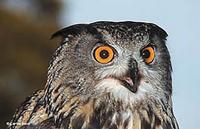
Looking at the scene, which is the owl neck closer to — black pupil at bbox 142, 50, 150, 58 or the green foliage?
black pupil at bbox 142, 50, 150, 58

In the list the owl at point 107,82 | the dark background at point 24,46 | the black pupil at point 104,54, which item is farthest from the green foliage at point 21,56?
the black pupil at point 104,54

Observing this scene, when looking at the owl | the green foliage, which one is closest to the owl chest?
the owl

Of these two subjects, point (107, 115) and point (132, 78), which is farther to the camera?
point (107, 115)

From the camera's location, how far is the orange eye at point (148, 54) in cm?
479

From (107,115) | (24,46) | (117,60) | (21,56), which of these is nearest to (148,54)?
(117,60)

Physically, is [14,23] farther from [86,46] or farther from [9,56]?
[86,46]

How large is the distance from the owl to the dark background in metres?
9.01

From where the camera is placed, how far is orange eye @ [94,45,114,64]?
4.71 metres

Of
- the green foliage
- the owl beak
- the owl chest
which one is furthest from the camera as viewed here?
the green foliage

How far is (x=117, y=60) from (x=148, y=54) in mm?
204

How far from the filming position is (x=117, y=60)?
15.5ft

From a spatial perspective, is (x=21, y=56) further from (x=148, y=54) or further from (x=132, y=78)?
(x=132, y=78)

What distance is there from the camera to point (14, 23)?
18141 millimetres

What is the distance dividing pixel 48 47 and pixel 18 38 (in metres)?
0.64
